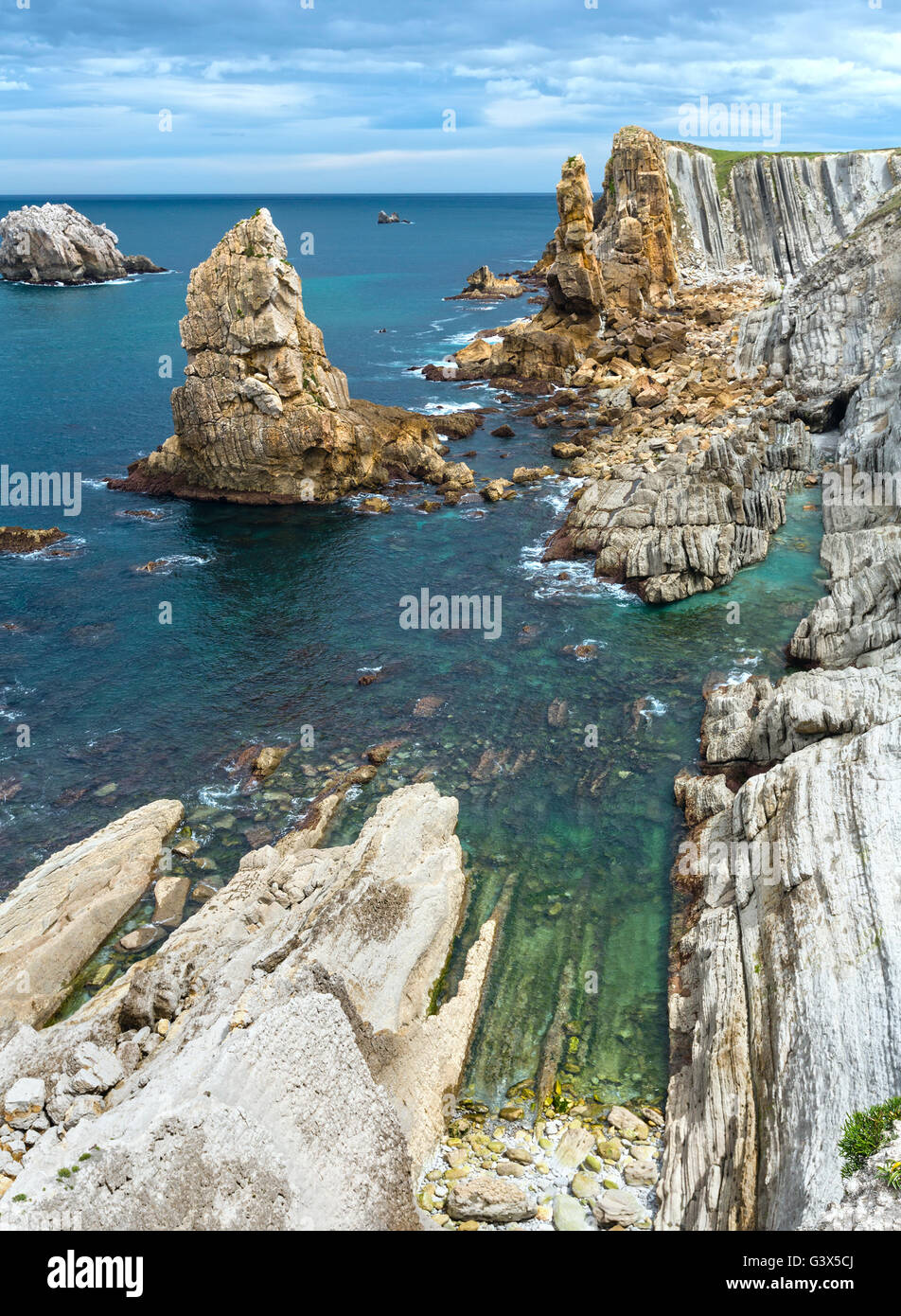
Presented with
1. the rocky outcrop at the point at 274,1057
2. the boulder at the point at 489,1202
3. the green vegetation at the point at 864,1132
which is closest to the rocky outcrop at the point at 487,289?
the rocky outcrop at the point at 274,1057

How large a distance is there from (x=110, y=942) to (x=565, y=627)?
2728cm

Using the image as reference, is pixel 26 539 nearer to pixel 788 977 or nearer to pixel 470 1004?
pixel 470 1004

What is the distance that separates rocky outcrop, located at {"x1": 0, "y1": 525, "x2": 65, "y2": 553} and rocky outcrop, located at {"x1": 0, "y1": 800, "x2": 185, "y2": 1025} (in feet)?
104

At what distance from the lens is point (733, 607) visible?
47938 mm

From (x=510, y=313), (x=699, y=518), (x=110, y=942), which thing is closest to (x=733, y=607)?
(x=699, y=518)

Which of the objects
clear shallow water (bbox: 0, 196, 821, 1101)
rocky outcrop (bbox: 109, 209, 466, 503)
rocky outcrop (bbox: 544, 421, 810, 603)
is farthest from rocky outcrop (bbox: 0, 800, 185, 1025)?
rocky outcrop (bbox: 109, 209, 466, 503)

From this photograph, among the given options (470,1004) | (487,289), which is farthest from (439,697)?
(487,289)

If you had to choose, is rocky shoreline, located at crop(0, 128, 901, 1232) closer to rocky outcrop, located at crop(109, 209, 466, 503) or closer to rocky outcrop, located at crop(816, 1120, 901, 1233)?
rocky outcrop, located at crop(816, 1120, 901, 1233)

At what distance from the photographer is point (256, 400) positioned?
214ft

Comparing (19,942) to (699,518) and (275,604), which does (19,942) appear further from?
(699,518)

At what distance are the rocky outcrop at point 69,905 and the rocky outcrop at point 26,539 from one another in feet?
104

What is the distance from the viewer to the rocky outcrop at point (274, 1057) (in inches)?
682

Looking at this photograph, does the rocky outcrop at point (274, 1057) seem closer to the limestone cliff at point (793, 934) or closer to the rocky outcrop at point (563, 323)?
the limestone cliff at point (793, 934)

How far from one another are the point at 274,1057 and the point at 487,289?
15153cm
